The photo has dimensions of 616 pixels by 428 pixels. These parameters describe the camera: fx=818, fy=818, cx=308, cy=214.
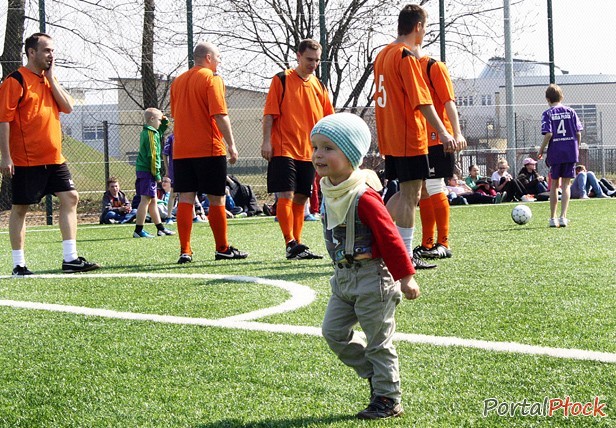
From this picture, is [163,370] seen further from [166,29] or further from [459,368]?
[166,29]

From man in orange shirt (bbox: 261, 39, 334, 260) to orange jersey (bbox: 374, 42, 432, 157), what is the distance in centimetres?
125

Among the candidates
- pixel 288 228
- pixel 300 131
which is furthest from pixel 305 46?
pixel 288 228

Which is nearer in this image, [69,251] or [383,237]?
[383,237]

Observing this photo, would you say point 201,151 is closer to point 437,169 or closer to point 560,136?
point 437,169

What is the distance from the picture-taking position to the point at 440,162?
25.1 feet

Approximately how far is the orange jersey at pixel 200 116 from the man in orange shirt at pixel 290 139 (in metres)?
0.50

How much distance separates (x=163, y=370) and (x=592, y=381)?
1820 mm


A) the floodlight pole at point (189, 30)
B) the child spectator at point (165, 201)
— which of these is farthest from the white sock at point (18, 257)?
the floodlight pole at point (189, 30)

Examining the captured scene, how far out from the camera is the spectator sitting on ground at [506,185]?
61.4ft

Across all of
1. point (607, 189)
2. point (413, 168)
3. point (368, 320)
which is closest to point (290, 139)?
point (413, 168)

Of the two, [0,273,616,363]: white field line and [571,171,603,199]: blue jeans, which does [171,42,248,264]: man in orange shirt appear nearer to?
[0,273,616,363]: white field line

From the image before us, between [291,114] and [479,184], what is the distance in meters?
11.6

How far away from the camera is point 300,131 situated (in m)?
8.31

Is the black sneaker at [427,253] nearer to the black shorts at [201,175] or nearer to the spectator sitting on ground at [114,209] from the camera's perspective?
the black shorts at [201,175]
